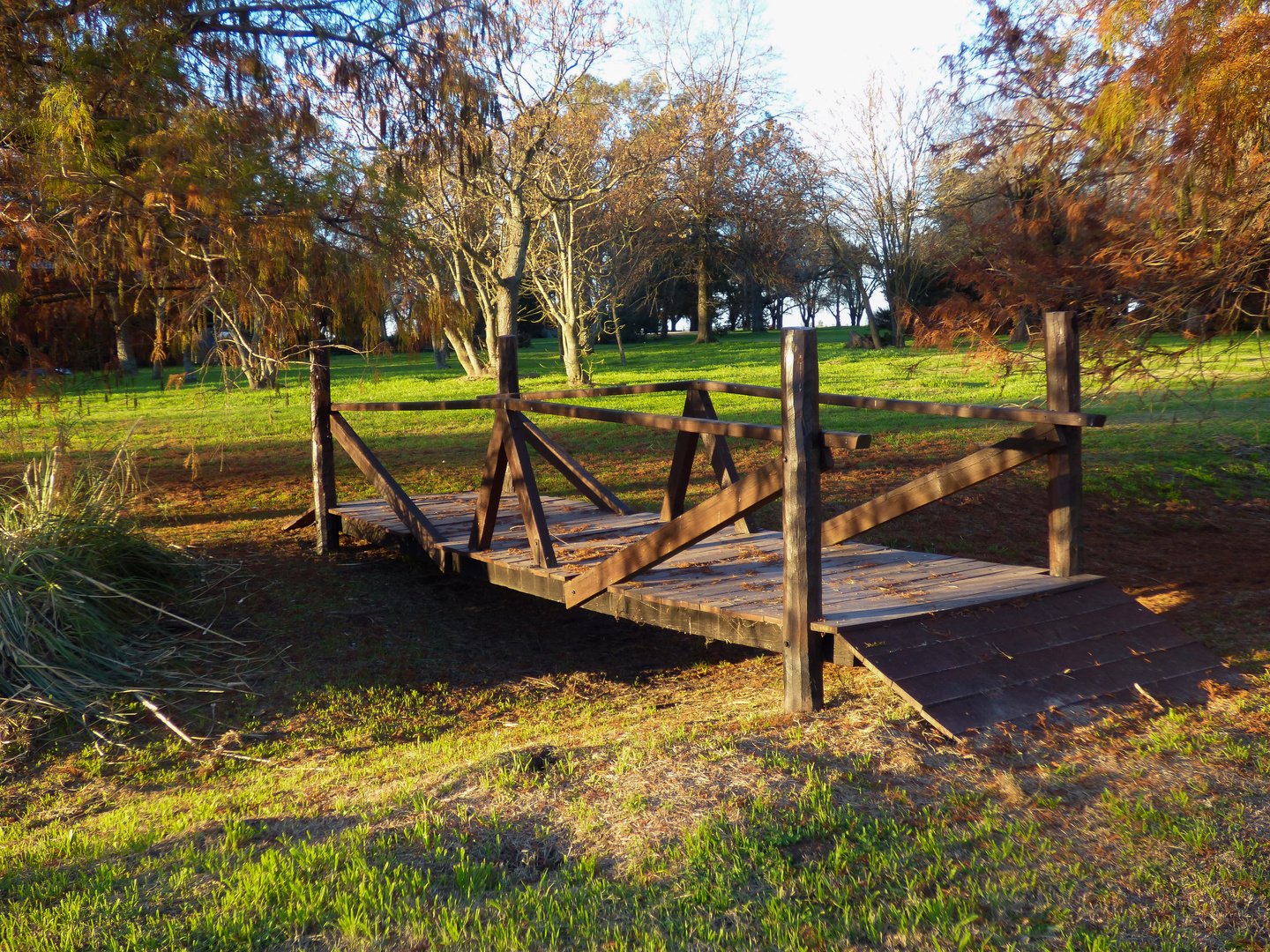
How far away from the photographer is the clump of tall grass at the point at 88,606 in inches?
209

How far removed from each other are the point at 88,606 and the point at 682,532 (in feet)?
12.0

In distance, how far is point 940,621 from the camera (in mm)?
4516

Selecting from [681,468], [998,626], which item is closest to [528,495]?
[681,468]

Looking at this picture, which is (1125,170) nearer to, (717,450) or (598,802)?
(717,450)

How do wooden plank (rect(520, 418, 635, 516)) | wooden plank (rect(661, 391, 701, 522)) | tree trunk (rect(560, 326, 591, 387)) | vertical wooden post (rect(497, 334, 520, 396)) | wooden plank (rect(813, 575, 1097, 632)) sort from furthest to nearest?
tree trunk (rect(560, 326, 591, 387)), wooden plank (rect(520, 418, 635, 516)), vertical wooden post (rect(497, 334, 520, 396)), wooden plank (rect(661, 391, 701, 522)), wooden plank (rect(813, 575, 1097, 632))

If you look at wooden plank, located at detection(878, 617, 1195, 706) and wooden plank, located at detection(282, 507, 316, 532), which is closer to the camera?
wooden plank, located at detection(878, 617, 1195, 706)

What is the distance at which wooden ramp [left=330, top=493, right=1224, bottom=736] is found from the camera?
163 inches

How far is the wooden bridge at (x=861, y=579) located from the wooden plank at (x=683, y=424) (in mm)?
13

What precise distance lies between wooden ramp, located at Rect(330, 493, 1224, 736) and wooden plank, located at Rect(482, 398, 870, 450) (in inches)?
31.8

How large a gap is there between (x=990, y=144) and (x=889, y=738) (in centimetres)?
475

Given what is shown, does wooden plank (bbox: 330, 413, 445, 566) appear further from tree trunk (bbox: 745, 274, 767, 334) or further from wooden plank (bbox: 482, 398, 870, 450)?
tree trunk (bbox: 745, 274, 767, 334)

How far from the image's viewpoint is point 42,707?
5.15 meters

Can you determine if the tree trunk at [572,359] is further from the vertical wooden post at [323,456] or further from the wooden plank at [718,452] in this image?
the wooden plank at [718,452]

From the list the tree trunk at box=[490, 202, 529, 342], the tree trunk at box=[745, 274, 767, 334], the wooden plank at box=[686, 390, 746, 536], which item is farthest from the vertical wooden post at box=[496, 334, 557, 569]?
the tree trunk at box=[745, 274, 767, 334]
